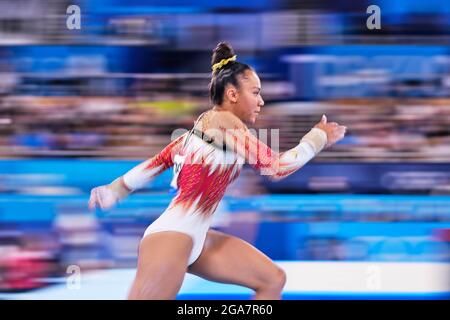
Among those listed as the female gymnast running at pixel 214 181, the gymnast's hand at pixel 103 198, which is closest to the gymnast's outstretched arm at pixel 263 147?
the female gymnast running at pixel 214 181

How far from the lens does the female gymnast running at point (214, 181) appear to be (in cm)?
408

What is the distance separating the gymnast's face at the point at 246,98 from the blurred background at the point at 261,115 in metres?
0.17

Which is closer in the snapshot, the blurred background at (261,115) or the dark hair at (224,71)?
the dark hair at (224,71)

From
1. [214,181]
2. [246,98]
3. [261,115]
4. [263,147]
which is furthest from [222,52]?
[214,181]

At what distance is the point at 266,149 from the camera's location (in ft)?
13.9

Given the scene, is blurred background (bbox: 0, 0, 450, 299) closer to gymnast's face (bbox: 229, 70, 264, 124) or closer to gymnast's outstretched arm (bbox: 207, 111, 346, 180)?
gymnast's face (bbox: 229, 70, 264, 124)

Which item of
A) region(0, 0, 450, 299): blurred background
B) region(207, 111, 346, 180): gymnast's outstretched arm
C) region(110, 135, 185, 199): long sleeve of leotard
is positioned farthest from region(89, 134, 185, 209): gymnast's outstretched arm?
region(207, 111, 346, 180): gymnast's outstretched arm

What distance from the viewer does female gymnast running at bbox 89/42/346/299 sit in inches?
161

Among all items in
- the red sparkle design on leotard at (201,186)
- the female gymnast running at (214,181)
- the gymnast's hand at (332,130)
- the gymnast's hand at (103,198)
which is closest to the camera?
the female gymnast running at (214,181)

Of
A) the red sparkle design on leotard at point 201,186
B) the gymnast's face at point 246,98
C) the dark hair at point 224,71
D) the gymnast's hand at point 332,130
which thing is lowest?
the red sparkle design on leotard at point 201,186

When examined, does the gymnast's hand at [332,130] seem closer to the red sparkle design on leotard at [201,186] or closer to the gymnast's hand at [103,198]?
the red sparkle design on leotard at [201,186]

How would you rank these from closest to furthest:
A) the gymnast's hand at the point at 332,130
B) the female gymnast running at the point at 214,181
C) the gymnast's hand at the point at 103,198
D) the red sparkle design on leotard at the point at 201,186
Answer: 1. the female gymnast running at the point at 214,181
2. the red sparkle design on leotard at the point at 201,186
3. the gymnast's hand at the point at 332,130
4. the gymnast's hand at the point at 103,198

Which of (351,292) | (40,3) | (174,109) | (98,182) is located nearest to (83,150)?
(98,182)

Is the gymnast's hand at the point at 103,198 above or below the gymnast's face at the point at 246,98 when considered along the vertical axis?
below
